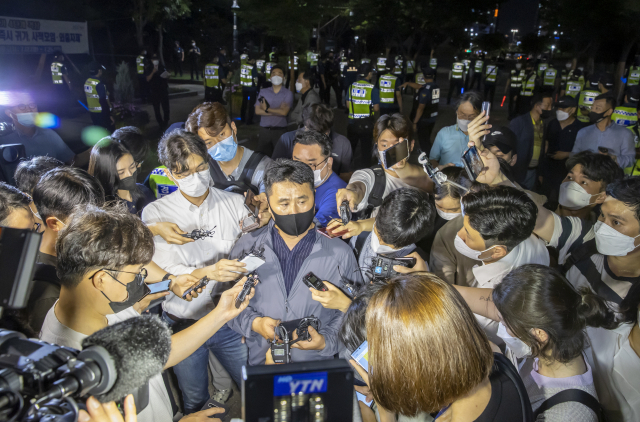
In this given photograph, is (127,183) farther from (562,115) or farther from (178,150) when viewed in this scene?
(562,115)

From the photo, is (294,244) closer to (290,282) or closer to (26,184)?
(290,282)

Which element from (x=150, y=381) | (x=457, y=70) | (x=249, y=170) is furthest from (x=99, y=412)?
(x=457, y=70)

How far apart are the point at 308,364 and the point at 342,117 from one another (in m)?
13.8

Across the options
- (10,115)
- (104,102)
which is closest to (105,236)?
(10,115)

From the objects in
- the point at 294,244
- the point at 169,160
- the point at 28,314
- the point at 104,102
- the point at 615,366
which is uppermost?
the point at 104,102

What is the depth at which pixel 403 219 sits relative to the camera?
7.87ft

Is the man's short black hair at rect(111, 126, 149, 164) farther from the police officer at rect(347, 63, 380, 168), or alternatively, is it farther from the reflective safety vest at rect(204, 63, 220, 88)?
the reflective safety vest at rect(204, 63, 220, 88)

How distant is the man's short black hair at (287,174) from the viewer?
2.46m

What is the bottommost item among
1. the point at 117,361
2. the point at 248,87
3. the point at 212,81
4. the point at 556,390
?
the point at 556,390

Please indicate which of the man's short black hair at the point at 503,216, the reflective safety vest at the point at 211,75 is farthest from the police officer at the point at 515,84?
the man's short black hair at the point at 503,216

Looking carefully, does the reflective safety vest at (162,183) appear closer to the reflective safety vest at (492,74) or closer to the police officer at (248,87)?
the police officer at (248,87)

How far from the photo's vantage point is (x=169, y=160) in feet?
9.11

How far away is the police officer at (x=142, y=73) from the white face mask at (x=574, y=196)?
36.2 ft

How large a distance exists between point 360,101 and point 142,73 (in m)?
8.45
